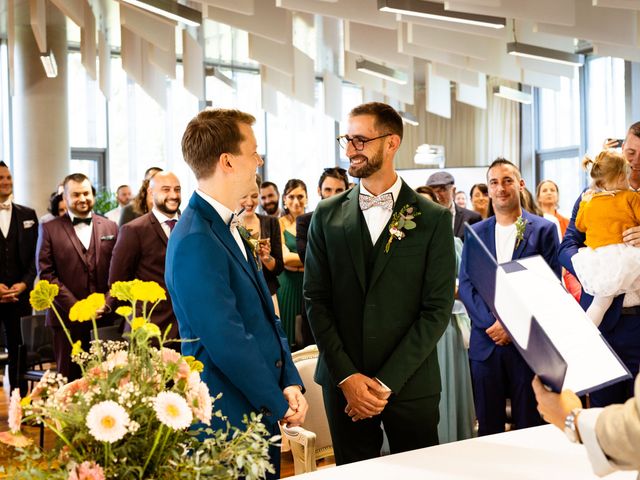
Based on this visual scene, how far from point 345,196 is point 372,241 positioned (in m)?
0.24

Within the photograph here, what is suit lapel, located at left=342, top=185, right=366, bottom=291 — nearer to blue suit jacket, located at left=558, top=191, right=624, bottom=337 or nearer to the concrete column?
blue suit jacket, located at left=558, top=191, right=624, bottom=337

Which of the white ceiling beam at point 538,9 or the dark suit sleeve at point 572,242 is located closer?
the dark suit sleeve at point 572,242

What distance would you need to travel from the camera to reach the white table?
1.78 m

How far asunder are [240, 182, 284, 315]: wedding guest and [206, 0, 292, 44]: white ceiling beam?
2506mm

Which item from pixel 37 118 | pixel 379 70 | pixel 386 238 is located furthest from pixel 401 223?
pixel 37 118

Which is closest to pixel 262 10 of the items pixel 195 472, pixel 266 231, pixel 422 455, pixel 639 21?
pixel 266 231

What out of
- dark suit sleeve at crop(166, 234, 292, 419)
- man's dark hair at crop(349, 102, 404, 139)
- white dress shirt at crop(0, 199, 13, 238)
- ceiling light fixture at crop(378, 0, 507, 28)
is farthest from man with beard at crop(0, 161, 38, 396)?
dark suit sleeve at crop(166, 234, 292, 419)

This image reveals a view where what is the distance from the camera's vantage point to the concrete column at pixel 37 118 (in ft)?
36.1

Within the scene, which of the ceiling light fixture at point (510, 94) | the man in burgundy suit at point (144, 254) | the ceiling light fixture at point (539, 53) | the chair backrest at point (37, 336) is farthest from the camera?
the ceiling light fixture at point (510, 94)

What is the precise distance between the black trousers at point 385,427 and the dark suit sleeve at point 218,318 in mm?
609

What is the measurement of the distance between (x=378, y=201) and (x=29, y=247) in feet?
14.8

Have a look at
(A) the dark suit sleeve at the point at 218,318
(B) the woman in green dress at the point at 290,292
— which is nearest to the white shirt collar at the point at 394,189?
(A) the dark suit sleeve at the point at 218,318

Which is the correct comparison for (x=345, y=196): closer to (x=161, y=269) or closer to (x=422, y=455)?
(x=422, y=455)

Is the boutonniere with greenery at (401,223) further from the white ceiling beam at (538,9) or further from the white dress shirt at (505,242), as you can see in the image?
the white ceiling beam at (538,9)
